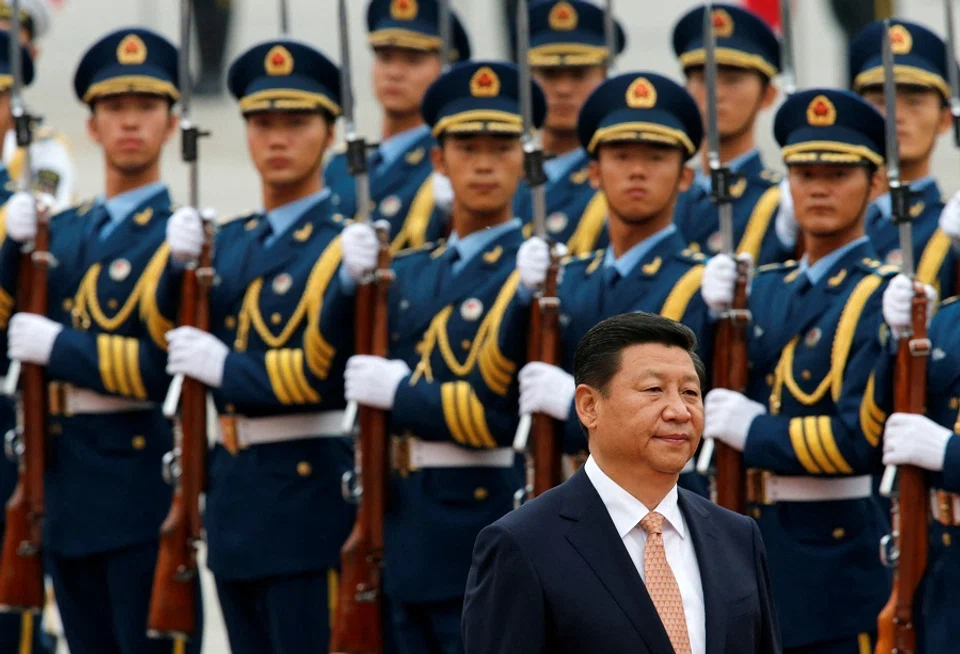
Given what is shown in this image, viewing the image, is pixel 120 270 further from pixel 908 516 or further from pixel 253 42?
pixel 253 42

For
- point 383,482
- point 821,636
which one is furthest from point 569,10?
point 821,636

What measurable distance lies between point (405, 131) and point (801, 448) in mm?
3057

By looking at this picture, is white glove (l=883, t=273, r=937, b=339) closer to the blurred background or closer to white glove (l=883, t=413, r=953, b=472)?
white glove (l=883, t=413, r=953, b=472)

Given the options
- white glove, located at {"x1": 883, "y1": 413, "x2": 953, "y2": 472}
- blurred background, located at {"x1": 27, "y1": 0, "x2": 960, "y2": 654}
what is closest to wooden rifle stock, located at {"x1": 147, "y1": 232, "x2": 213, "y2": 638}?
white glove, located at {"x1": 883, "y1": 413, "x2": 953, "y2": 472}

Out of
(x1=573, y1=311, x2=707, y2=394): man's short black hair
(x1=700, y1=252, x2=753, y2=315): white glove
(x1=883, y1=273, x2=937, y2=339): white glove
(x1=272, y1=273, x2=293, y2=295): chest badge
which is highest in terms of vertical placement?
(x1=272, y1=273, x2=293, y2=295): chest badge

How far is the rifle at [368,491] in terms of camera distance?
7500mm

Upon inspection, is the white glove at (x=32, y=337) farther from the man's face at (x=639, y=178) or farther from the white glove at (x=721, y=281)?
the white glove at (x=721, y=281)

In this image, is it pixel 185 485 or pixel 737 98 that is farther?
pixel 737 98

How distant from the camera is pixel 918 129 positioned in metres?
7.91

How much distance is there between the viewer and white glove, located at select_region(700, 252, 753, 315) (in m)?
6.93

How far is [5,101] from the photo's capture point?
31.4 feet

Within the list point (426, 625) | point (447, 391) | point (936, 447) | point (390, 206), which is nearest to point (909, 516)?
point (936, 447)

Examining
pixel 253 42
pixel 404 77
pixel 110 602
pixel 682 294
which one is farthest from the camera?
pixel 253 42

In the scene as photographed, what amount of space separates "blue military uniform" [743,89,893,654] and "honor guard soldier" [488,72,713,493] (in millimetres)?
255
